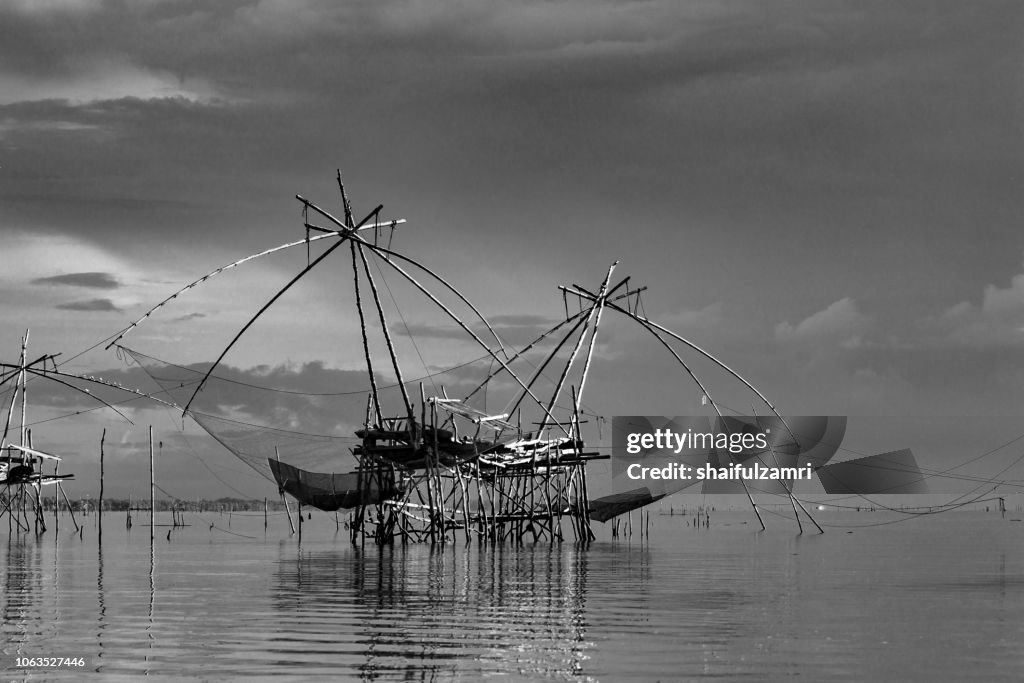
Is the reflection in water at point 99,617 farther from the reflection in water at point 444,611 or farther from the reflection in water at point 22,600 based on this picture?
the reflection in water at point 444,611

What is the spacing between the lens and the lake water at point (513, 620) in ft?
40.2

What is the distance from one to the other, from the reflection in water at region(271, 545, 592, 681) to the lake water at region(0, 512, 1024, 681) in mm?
45

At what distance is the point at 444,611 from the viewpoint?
17.1 m

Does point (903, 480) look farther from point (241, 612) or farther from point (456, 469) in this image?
Answer: point (241, 612)

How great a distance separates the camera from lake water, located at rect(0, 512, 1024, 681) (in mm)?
12242

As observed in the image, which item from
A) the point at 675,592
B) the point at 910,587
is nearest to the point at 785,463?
the point at 910,587

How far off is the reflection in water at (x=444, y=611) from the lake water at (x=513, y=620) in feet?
0.15

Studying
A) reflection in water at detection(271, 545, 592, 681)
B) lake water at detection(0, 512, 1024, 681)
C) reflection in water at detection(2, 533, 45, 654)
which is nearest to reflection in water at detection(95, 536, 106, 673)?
lake water at detection(0, 512, 1024, 681)

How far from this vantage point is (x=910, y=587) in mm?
22766

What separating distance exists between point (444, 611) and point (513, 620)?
140 cm

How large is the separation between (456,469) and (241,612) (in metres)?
19.8

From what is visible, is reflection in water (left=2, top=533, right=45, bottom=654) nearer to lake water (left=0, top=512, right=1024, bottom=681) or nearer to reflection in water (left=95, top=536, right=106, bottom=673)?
lake water (left=0, top=512, right=1024, bottom=681)

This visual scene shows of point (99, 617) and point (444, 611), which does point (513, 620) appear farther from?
Result: point (99, 617)

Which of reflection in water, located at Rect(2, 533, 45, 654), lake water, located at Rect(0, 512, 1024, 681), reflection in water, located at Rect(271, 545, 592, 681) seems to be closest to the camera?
lake water, located at Rect(0, 512, 1024, 681)
